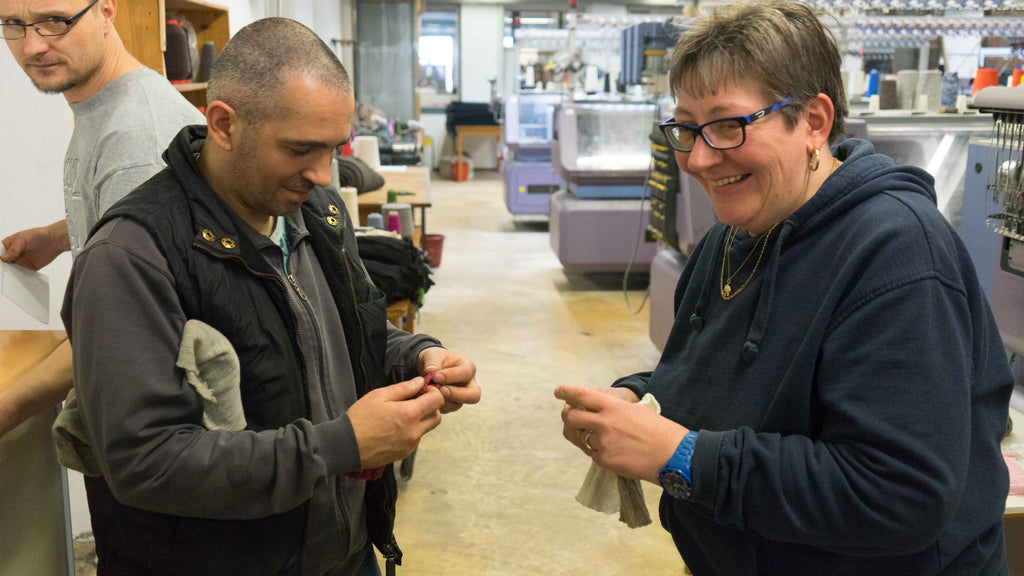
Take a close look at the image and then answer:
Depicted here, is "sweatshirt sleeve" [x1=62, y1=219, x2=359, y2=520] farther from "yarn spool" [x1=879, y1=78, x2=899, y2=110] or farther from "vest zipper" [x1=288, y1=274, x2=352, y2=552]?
"yarn spool" [x1=879, y1=78, x2=899, y2=110]

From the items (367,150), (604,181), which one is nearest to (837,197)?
(367,150)

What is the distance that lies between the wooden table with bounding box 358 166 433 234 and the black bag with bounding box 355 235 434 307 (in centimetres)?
122

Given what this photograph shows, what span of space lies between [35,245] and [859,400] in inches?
69.9

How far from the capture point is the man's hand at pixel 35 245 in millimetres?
1910

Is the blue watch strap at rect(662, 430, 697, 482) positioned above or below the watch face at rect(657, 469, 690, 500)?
above

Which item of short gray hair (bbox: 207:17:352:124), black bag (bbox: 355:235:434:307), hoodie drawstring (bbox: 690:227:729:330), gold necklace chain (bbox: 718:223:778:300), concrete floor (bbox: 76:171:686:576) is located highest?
short gray hair (bbox: 207:17:352:124)

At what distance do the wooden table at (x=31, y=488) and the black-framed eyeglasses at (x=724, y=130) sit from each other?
4.20ft

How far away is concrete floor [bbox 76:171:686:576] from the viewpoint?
9.98ft

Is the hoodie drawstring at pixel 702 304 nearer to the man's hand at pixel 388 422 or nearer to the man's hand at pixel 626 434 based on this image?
the man's hand at pixel 626 434

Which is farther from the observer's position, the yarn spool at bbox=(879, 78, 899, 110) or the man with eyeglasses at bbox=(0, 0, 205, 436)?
the yarn spool at bbox=(879, 78, 899, 110)

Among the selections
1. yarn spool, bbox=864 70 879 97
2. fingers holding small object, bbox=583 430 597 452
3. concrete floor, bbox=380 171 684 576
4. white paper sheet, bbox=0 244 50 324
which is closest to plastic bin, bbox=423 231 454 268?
concrete floor, bbox=380 171 684 576

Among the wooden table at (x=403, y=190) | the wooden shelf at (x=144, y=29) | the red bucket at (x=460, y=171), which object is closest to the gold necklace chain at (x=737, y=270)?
the wooden shelf at (x=144, y=29)

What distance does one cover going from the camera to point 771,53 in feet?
3.84

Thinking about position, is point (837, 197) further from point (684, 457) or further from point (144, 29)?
point (144, 29)
